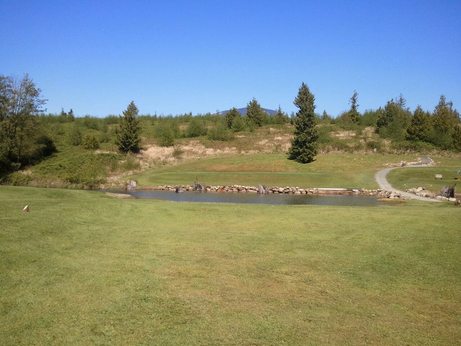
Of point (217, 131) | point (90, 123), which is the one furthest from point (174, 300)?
point (90, 123)

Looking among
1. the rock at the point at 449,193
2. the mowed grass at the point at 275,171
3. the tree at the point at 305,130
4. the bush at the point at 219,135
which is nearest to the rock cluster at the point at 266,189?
the mowed grass at the point at 275,171

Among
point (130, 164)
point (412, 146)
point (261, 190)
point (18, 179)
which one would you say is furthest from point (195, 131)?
point (261, 190)

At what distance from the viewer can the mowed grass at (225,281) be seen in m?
6.50

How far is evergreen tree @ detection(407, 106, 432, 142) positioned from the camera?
72312 millimetres

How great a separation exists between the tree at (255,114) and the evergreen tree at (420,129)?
3109 cm

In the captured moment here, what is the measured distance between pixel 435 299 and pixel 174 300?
15.9 feet

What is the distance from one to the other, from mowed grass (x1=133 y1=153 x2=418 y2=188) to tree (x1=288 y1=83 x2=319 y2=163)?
143 centimetres

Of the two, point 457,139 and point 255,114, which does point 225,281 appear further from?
point 255,114

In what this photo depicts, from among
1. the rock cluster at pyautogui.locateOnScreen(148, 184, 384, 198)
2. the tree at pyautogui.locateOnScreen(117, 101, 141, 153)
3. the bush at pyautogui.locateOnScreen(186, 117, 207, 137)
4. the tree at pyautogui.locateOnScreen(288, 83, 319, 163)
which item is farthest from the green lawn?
the bush at pyautogui.locateOnScreen(186, 117, 207, 137)

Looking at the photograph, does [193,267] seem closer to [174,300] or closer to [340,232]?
[174,300]

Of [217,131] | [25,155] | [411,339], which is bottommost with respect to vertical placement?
[411,339]

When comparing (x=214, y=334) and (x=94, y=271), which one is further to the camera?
(x=94, y=271)

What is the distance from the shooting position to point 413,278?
9273 mm

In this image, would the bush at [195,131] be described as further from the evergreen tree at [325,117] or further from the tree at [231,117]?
the evergreen tree at [325,117]
